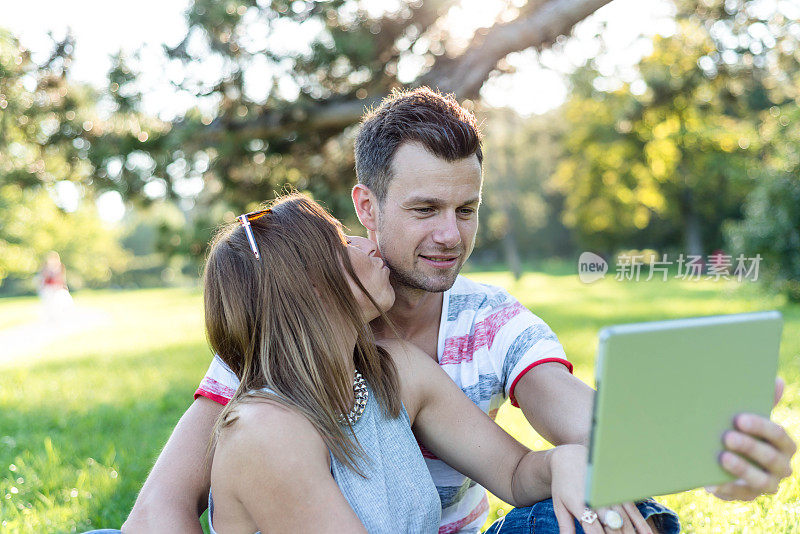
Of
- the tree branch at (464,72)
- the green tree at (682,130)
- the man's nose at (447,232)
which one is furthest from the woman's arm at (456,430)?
the green tree at (682,130)

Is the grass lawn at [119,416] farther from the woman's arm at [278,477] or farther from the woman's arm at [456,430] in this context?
the woman's arm at [278,477]

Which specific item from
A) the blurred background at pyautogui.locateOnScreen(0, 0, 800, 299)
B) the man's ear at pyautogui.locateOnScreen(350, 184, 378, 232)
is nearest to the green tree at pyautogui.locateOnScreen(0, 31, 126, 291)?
the blurred background at pyautogui.locateOnScreen(0, 0, 800, 299)

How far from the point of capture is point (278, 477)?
162 centimetres

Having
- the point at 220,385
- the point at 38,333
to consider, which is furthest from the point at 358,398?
the point at 38,333

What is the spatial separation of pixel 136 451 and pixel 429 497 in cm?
Answer: 324

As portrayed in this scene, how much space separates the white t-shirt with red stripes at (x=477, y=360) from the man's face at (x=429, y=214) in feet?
0.54

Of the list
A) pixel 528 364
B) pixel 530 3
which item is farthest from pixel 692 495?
pixel 530 3

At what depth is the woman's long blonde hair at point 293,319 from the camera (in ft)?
5.99

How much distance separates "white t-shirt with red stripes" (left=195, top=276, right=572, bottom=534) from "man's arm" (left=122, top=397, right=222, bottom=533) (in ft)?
0.30

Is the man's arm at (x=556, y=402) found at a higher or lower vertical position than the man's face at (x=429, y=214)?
lower

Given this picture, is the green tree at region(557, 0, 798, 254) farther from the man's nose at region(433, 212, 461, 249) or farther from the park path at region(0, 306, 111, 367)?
the park path at region(0, 306, 111, 367)

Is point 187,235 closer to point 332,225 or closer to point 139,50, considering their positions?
point 139,50

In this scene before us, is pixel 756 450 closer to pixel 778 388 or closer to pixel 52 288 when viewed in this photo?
pixel 778 388
